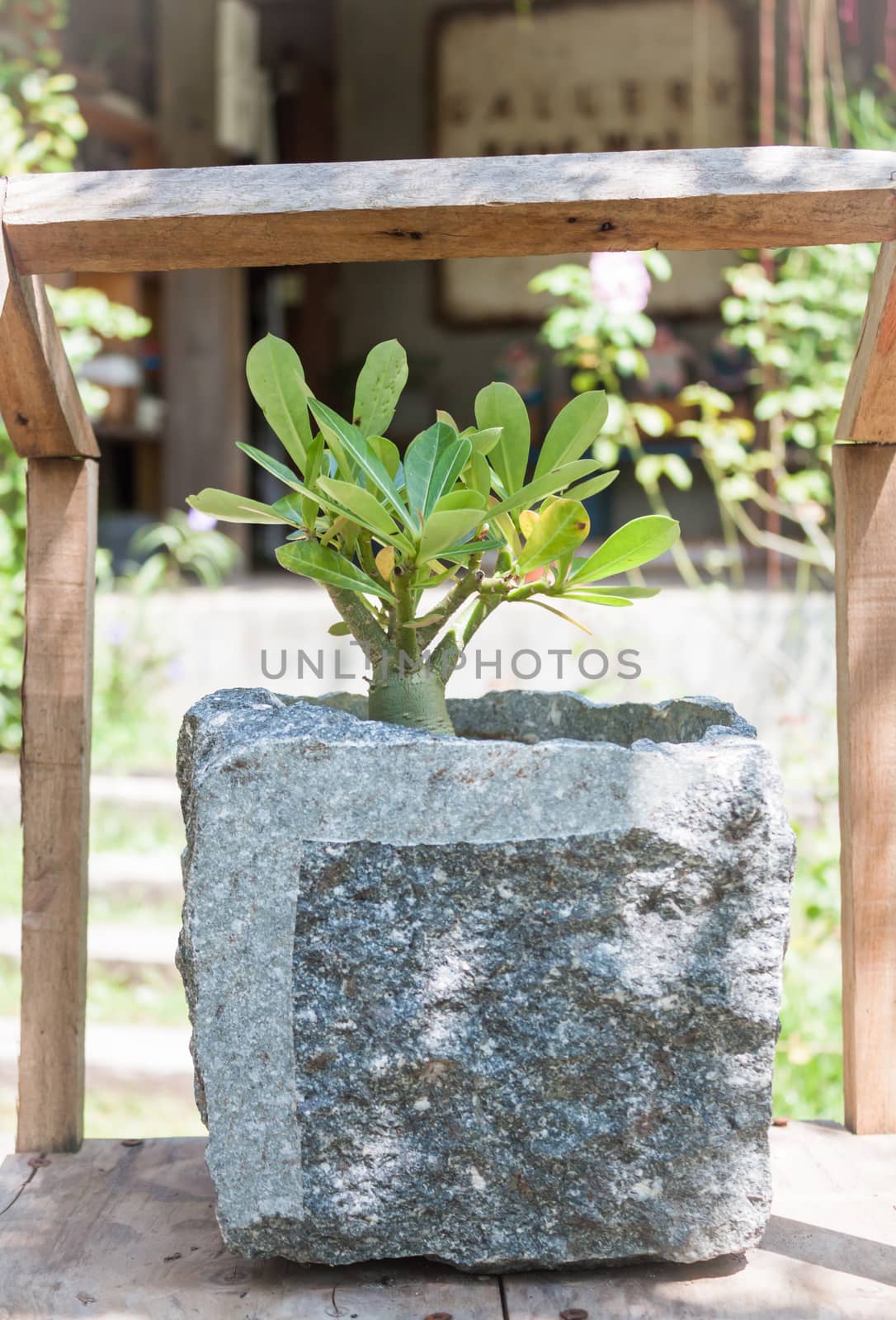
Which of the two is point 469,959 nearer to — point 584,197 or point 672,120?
point 584,197

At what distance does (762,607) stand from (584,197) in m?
1.99

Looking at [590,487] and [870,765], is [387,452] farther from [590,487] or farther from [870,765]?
[870,765]

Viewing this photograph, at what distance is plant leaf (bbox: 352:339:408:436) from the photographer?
1186 millimetres

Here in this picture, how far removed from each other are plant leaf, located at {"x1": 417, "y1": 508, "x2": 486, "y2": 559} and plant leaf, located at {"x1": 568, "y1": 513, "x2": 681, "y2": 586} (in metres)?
0.14

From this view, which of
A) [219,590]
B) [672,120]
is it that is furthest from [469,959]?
[672,120]

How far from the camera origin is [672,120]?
168 inches

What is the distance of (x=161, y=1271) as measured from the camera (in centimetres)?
106

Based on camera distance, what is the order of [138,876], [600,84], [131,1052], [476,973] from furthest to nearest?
1. [600,84]
2. [138,876]
3. [131,1052]
4. [476,973]

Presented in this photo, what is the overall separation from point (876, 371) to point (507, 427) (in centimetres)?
37

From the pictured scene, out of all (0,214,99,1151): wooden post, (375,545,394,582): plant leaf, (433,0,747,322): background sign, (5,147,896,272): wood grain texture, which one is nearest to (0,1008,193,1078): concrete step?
(0,214,99,1151): wooden post

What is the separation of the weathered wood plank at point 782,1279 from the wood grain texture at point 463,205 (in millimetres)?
916

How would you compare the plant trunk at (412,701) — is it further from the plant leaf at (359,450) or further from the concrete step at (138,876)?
the concrete step at (138,876)

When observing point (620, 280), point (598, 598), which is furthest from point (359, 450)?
point (620, 280)

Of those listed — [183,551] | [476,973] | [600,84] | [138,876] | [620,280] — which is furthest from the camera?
[600,84]
